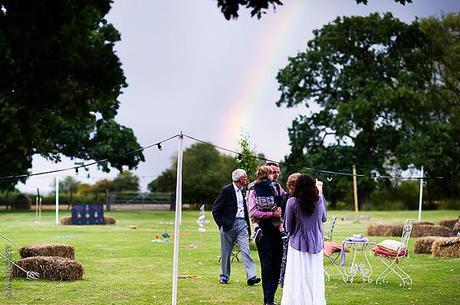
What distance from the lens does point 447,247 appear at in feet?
61.3

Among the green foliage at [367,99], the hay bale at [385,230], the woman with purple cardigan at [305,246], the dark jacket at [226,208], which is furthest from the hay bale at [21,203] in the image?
the woman with purple cardigan at [305,246]

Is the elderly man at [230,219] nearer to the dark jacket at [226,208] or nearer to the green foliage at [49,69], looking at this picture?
the dark jacket at [226,208]

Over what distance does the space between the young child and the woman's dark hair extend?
1267 millimetres

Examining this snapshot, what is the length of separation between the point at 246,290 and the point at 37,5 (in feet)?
22.2

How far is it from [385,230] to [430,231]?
77.8 inches

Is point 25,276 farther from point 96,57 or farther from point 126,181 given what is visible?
point 126,181

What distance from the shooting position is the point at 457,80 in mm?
57500

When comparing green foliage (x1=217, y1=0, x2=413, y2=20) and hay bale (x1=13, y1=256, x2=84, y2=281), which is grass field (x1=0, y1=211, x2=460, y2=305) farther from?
green foliage (x1=217, y1=0, x2=413, y2=20)

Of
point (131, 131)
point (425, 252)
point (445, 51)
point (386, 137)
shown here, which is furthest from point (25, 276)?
point (445, 51)

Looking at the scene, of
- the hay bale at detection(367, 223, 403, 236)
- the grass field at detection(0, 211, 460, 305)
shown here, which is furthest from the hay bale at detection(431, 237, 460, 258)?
the hay bale at detection(367, 223, 403, 236)

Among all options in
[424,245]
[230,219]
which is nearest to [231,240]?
[230,219]

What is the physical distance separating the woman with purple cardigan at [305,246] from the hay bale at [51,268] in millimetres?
4779

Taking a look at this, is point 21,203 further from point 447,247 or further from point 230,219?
point 230,219

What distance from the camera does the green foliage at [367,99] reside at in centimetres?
Answer: 5156
